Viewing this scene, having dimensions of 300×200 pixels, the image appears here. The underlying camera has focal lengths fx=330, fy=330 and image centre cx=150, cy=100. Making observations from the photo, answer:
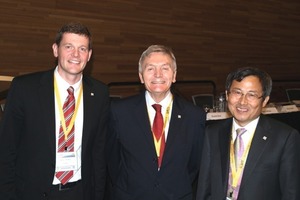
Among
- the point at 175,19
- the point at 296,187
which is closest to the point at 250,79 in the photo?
the point at 296,187

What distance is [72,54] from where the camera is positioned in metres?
A: 2.24

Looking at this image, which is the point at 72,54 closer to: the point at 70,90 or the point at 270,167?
the point at 70,90

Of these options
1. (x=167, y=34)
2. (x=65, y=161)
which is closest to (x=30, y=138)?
(x=65, y=161)

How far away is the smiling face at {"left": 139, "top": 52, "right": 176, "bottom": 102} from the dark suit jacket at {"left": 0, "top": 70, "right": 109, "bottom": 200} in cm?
49

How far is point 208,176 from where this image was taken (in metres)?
2.21

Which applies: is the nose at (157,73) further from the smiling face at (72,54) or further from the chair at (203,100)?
the chair at (203,100)

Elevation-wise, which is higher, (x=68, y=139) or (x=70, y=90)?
(x=70, y=90)

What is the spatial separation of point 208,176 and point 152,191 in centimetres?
41

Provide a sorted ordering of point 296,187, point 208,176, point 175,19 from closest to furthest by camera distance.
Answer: point 296,187, point 208,176, point 175,19

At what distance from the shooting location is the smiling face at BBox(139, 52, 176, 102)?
2305 millimetres

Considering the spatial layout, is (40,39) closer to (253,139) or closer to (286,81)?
(253,139)

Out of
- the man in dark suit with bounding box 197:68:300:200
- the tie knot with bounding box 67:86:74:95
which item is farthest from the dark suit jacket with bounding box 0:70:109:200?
the man in dark suit with bounding box 197:68:300:200

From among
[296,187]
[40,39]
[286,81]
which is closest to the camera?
[296,187]

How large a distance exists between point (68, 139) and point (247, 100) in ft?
3.94
